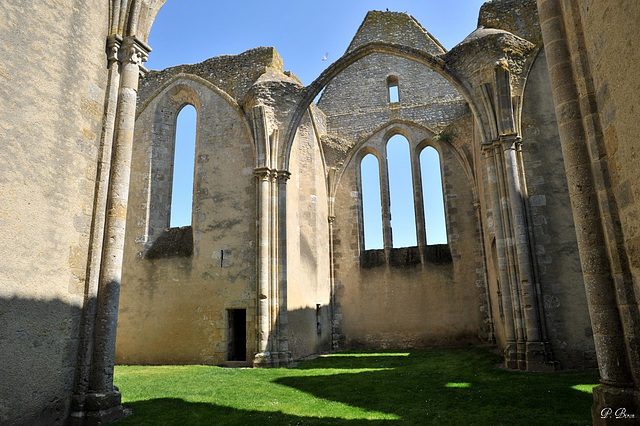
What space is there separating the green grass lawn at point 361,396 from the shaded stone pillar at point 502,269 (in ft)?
1.42

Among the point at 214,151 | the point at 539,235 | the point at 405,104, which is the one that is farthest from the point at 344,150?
the point at 539,235

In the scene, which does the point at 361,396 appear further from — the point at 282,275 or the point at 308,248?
the point at 308,248

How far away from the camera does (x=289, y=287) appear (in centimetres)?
1045

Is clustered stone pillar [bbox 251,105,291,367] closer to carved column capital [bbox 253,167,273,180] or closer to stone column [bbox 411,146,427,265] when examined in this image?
carved column capital [bbox 253,167,273,180]

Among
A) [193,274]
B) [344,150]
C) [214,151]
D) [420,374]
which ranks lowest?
[420,374]

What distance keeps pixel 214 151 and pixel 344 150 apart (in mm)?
5083

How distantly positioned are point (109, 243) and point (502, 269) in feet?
22.4

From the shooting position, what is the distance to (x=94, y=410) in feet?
14.3

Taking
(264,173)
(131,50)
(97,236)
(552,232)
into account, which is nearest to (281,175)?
(264,173)

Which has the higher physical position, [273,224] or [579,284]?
[273,224]

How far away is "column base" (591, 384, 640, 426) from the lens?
3.08m

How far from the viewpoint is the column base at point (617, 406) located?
3076mm

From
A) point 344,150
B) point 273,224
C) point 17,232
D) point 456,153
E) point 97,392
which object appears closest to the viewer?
point 17,232

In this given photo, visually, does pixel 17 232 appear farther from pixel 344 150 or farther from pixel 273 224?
pixel 344 150
